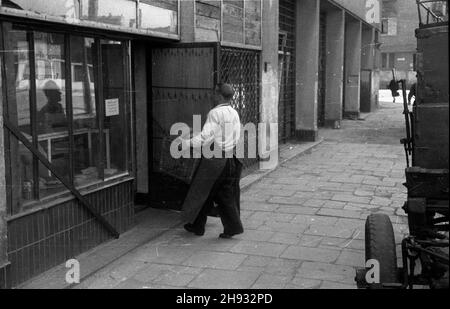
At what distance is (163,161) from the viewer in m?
7.31

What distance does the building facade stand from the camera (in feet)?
16.0

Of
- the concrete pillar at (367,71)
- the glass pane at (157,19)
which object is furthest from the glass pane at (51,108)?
the concrete pillar at (367,71)

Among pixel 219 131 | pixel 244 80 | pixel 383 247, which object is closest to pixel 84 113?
pixel 219 131

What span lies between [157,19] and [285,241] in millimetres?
2990

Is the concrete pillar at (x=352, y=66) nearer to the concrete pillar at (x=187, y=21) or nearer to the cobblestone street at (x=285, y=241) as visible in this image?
the cobblestone street at (x=285, y=241)

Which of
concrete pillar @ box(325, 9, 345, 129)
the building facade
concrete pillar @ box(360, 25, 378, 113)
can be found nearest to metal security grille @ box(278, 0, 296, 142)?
the building facade

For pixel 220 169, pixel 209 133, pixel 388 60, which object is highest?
pixel 388 60

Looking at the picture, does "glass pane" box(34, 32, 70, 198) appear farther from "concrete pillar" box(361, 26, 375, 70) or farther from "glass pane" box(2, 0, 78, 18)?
"concrete pillar" box(361, 26, 375, 70)

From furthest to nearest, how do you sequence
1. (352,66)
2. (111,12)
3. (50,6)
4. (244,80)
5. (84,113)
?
1. (352,66)
2. (244,80)
3. (84,113)
4. (111,12)
5. (50,6)

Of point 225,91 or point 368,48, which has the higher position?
point 368,48

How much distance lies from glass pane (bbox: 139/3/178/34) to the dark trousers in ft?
6.07

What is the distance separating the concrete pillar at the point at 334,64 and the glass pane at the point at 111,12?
12179mm

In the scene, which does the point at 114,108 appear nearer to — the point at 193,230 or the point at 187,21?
the point at 193,230

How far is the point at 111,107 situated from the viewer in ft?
20.9
